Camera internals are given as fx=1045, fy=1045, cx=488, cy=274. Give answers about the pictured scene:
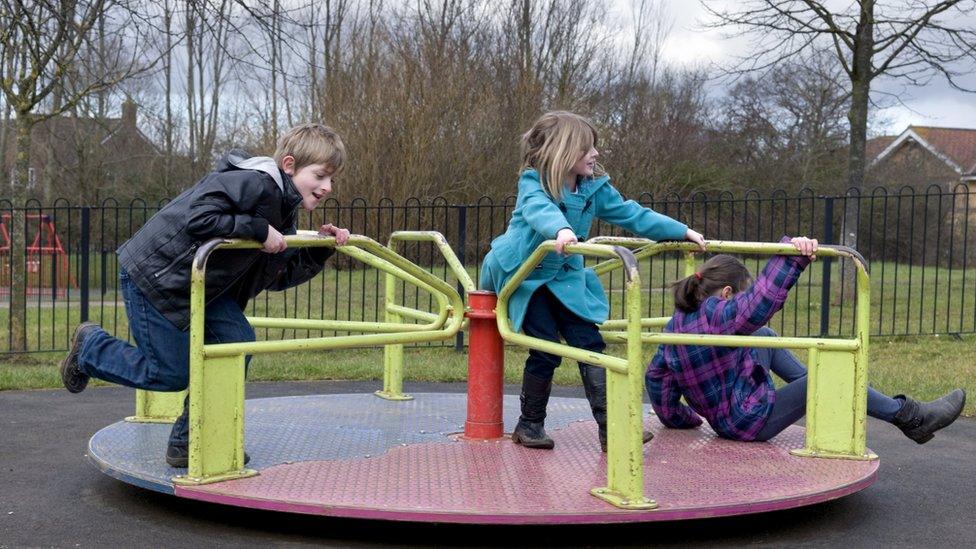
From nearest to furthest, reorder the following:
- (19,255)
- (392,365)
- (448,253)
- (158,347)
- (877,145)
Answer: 1. (158,347)
2. (448,253)
3. (392,365)
4. (19,255)
5. (877,145)

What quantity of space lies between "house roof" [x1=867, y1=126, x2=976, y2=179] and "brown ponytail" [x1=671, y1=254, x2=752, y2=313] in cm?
3783

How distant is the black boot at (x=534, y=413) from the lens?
439cm

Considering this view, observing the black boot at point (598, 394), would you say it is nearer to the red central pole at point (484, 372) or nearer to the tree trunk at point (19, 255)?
the red central pole at point (484, 372)

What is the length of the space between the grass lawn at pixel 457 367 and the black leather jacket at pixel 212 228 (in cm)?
362

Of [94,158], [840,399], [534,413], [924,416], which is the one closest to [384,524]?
[534,413]

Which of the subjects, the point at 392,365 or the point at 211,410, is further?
the point at 392,365

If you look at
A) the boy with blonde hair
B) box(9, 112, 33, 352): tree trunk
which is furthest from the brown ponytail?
box(9, 112, 33, 352): tree trunk

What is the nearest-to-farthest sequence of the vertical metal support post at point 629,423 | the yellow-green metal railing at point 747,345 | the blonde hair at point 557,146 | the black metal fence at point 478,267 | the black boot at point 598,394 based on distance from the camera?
the vertical metal support post at point 629,423 → the yellow-green metal railing at point 747,345 → the blonde hair at point 557,146 → the black boot at point 598,394 → the black metal fence at point 478,267

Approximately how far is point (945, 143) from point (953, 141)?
0.63 m

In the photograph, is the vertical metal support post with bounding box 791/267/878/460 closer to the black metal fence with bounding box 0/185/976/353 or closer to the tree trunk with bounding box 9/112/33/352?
the black metal fence with bounding box 0/185/976/353

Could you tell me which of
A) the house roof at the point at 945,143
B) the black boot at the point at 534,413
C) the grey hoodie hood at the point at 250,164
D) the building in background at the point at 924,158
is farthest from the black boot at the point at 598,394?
the house roof at the point at 945,143

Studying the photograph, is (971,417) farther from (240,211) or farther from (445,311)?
(240,211)

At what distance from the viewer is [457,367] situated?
8312 mm

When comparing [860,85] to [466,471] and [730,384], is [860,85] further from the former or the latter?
[466,471]
